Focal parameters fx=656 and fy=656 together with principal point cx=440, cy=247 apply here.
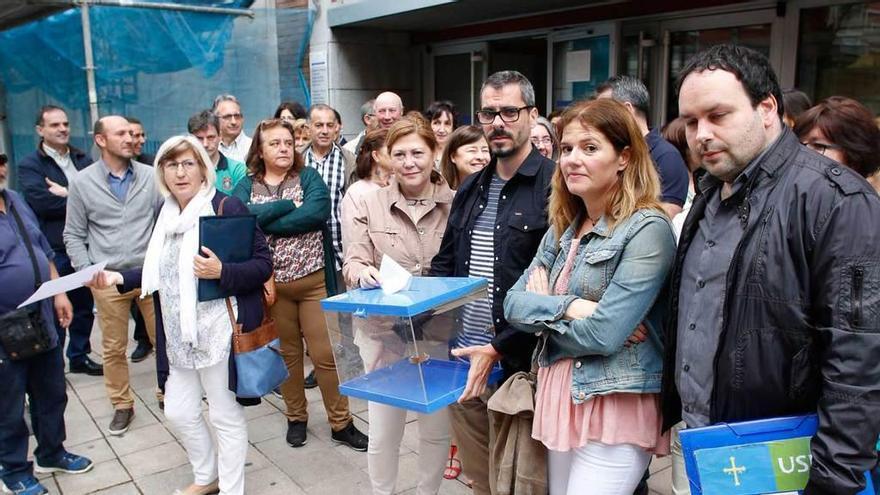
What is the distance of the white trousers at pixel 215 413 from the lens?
3.27 meters

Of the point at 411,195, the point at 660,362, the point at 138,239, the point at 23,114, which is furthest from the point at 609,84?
the point at 23,114

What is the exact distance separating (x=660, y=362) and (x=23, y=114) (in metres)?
8.99

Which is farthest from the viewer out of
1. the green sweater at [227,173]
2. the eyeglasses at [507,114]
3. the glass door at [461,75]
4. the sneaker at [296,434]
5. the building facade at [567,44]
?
the glass door at [461,75]

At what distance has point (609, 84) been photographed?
3.83 m

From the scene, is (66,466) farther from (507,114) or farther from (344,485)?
(507,114)

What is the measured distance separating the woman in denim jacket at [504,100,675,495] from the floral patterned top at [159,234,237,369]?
1690 mm

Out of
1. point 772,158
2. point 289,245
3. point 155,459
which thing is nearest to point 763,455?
point 772,158

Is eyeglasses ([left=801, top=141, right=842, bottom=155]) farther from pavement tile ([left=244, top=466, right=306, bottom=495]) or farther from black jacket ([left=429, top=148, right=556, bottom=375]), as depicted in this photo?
pavement tile ([left=244, top=466, right=306, bottom=495])

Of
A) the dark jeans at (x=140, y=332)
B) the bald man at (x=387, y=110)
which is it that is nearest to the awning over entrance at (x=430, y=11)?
the bald man at (x=387, y=110)

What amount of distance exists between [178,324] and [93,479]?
132 cm

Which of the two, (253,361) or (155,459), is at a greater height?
(253,361)

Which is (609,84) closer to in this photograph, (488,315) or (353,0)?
(488,315)

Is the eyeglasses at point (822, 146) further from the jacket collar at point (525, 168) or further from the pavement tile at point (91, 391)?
the pavement tile at point (91, 391)

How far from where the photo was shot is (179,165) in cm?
330
